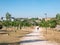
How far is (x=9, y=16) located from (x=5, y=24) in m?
57.3

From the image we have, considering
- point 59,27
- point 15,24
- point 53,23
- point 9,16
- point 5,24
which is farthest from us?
point 9,16

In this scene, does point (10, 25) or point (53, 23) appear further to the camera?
point (10, 25)

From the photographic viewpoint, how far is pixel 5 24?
388 feet

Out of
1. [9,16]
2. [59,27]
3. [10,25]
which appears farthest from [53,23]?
[9,16]

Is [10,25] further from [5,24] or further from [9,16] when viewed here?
[9,16]

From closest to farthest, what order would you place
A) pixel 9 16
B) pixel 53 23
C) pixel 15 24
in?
pixel 53 23, pixel 15 24, pixel 9 16

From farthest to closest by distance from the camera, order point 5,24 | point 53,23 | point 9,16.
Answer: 1. point 9,16
2. point 5,24
3. point 53,23

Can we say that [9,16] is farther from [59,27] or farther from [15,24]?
[59,27]

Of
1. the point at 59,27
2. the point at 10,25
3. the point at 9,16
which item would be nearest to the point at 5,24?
the point at 10,25

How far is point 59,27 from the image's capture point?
88.0 metres

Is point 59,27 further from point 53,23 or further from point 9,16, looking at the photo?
point 9,16

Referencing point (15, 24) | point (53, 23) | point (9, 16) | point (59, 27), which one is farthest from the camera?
point (9, 16)

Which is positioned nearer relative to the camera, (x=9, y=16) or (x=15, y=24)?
(x=15, y=24)

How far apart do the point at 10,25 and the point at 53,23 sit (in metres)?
30.6
